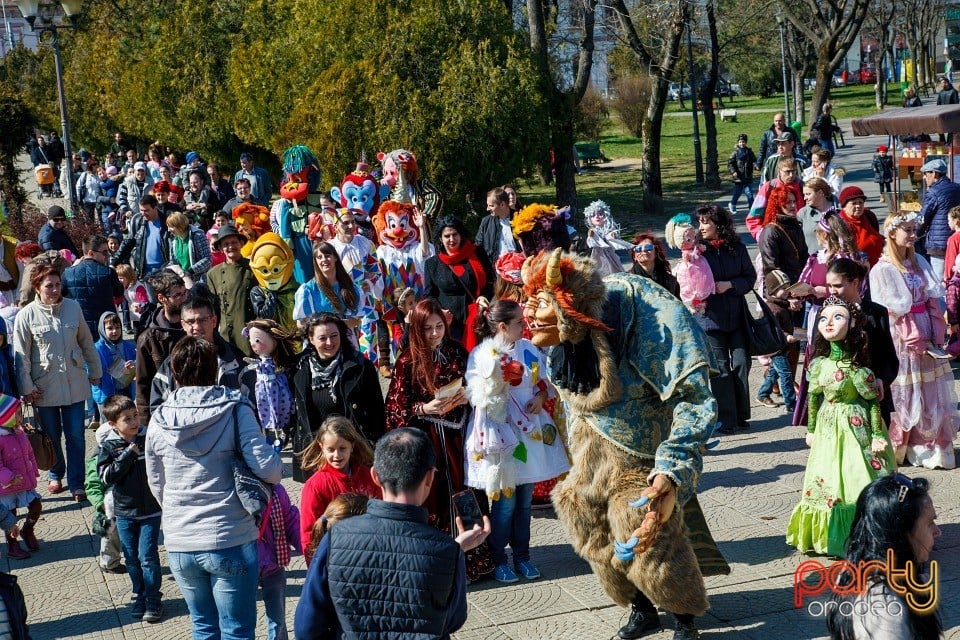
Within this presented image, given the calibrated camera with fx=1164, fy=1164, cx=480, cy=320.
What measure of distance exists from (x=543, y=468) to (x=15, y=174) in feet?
72.5

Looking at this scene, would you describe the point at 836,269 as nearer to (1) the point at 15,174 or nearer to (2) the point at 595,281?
(2) the point at 595,281

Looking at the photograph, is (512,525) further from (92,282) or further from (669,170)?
(669,170)

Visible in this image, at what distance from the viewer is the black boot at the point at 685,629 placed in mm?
5395

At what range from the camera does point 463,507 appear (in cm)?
396

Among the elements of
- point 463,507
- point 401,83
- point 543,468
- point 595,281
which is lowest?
point 543,468

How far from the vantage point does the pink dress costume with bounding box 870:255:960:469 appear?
26.3 ft

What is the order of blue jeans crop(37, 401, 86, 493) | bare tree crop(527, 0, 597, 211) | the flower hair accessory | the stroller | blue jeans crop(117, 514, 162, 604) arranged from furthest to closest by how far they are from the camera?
the stroller, bare tree crop(527, 0, 597, 211), blue jeans crop(37, 401, 86, 493), the flower hair accessory, blue jeans crop(117, 514, 162, 604)

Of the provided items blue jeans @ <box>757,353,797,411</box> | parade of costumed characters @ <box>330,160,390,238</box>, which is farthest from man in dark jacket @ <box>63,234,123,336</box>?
blue jeans @ <box>757,353,797,411</box>

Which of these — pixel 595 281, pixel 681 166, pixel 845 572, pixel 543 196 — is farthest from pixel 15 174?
pixel 845 572

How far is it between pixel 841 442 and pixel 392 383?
255 cm

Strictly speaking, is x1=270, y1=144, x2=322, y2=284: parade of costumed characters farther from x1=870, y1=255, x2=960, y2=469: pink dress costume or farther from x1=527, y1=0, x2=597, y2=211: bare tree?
x1=870, y1=255, x2=960, y2=469: pink dress costume

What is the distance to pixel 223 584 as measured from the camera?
4.91 metres

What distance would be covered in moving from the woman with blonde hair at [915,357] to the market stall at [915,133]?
854cm

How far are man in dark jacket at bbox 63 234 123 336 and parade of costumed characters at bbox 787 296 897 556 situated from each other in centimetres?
676
